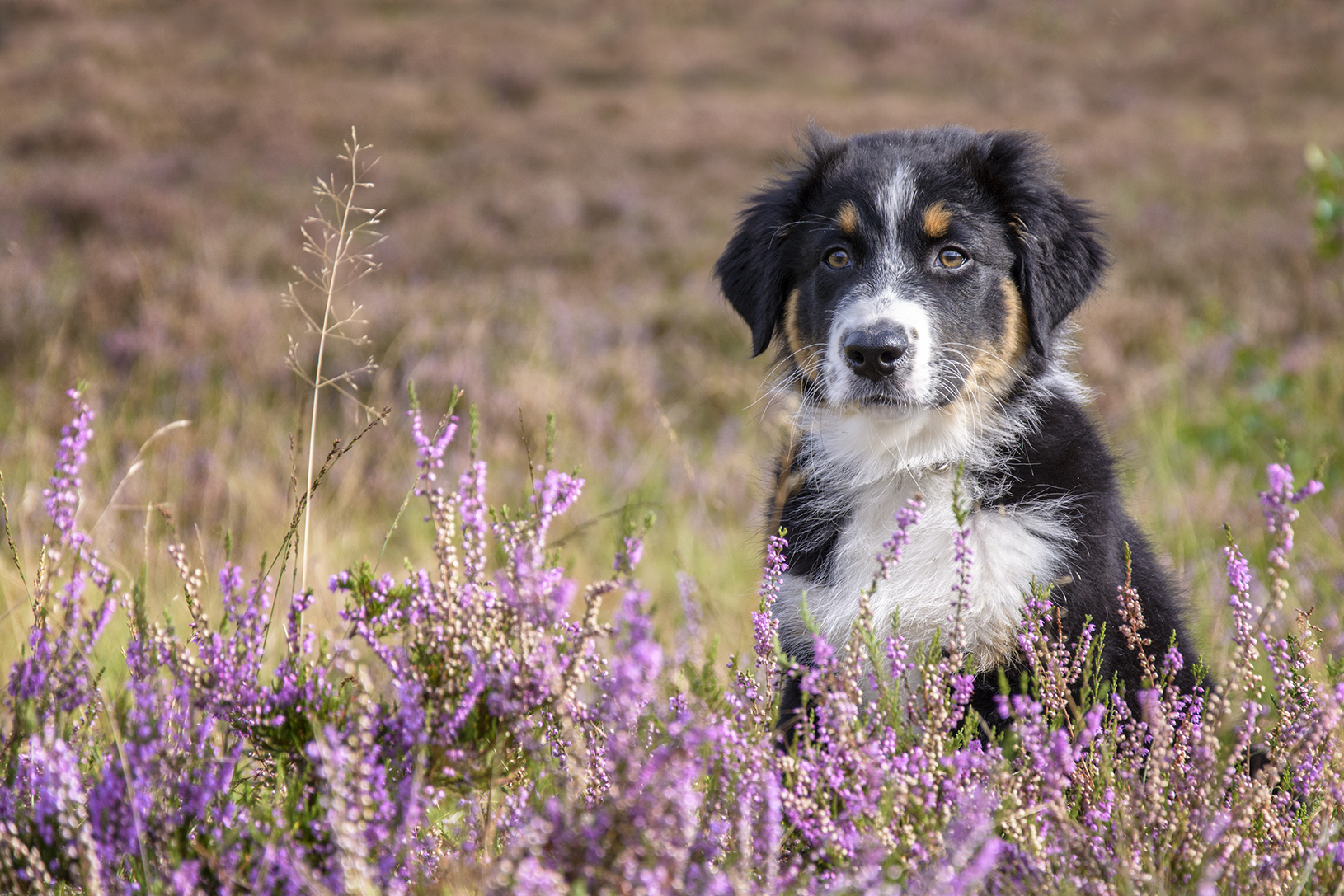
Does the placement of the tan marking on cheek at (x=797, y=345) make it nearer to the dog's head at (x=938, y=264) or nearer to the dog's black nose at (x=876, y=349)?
the dog's head at (x=938, y=264)

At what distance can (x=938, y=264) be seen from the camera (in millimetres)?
2867

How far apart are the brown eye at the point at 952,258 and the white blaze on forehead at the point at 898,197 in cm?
15

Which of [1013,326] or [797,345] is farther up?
[1013,326]

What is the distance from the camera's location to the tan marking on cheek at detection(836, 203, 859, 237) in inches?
116

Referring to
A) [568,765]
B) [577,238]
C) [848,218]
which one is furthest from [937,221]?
[577,238]

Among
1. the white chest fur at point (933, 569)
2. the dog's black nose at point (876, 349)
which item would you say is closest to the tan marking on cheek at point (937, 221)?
the dog's black nose at point (876, 349)

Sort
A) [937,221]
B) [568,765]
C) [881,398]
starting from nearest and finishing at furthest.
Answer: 1. [568,765]
2. [881,398]
3. [937,221]

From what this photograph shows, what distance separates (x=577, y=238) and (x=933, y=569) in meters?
8.65

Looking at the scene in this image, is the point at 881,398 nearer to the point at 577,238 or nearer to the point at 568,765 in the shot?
the point at 568,765

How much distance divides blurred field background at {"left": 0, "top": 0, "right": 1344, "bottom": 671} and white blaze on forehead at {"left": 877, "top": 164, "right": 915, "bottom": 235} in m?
0.71

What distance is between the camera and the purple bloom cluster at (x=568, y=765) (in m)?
1.44

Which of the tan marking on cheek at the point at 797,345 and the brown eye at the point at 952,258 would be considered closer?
the brown eye at the point at 952,258

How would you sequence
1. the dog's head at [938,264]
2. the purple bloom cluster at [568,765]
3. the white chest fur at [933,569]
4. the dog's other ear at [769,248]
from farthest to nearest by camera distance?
the dog's other ear at [769,248] < the dog's head at [938,264] < the white chest fur at [933,569] < the purple bloom cluster at [568,765]

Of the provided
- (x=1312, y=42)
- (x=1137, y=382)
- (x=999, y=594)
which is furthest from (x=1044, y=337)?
(x=1312, y=42)
